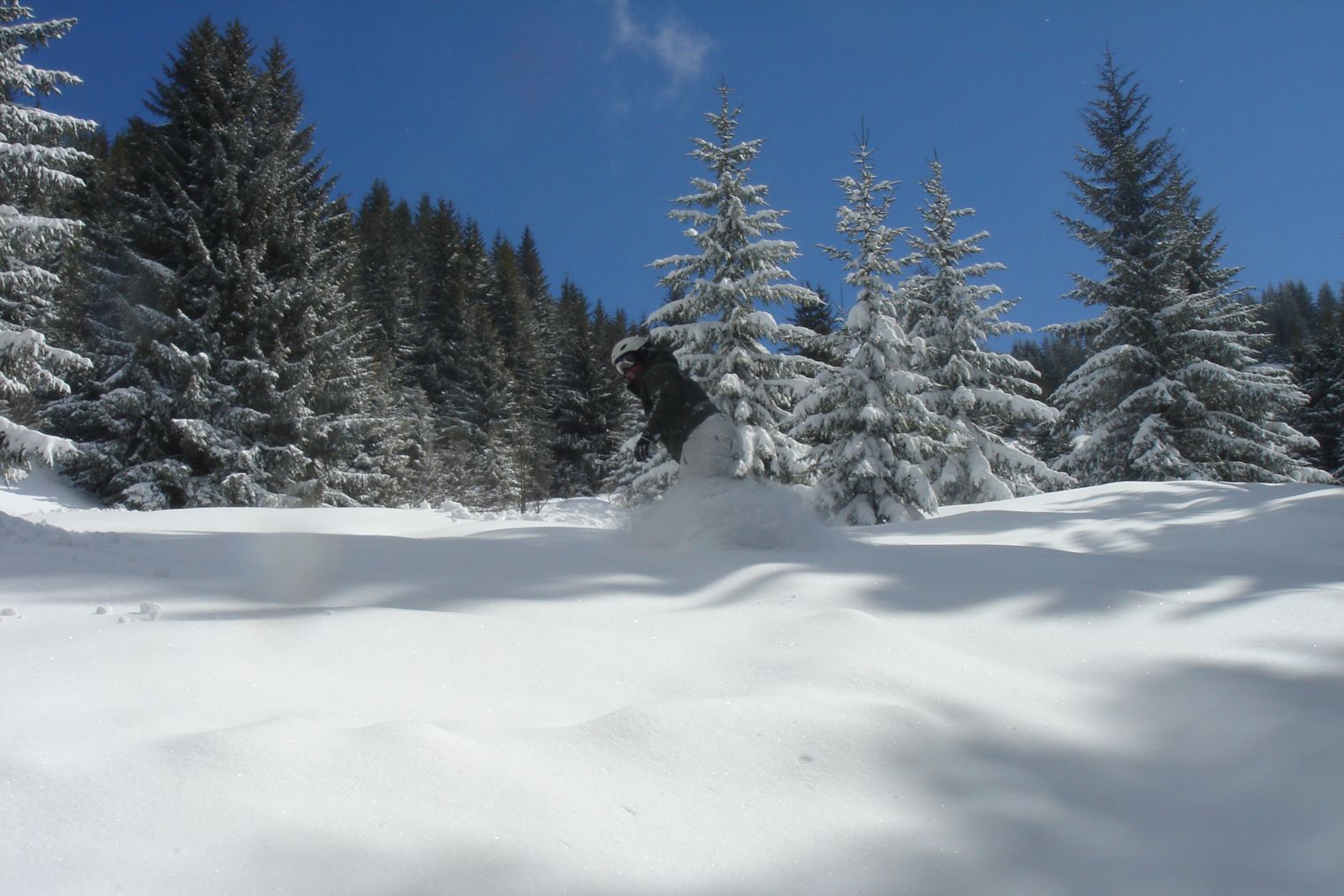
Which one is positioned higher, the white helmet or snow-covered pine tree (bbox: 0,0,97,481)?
snow-covered pine tree (bbox: 0,0,97,481)

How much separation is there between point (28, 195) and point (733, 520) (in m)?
13.4

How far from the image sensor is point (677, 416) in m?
5.84

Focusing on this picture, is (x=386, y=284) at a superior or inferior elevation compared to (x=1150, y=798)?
superior

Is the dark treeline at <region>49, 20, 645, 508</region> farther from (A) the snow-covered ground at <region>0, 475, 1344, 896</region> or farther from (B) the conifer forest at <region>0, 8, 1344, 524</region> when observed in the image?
(A) the snow-covered ground at <region>0, 475, 1344, 896</region>

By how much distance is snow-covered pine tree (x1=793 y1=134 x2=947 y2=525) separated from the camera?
608 inches

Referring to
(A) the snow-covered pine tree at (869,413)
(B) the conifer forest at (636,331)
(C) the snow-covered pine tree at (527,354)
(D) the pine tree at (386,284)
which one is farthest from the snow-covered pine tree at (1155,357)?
(D) the pine tree at (386,284)

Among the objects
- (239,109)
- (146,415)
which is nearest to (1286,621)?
(146,415)

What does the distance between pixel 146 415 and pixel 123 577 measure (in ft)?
48.3

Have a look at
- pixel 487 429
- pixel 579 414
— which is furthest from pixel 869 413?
pixel 487 429

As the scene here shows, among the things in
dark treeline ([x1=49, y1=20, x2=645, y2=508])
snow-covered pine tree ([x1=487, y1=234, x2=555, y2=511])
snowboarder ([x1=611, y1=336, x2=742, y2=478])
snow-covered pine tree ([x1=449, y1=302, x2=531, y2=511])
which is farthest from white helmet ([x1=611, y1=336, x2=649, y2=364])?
snow-covered pine tree ([x1=449, y1=302, x2=531, y2=511])

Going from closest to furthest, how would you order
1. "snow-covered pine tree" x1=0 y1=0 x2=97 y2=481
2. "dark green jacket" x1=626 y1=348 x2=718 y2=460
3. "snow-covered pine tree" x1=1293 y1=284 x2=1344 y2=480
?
"dark green jacket" x1=626 y1=348 x2=718 y2=460
"snow-covered pine tree" x1=0 y1=0 x2=97 y2=481
"snow-covered pine tree" x1=1293 y1=284 x2=1344 y2=480

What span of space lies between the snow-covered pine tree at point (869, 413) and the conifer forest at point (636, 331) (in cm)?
6

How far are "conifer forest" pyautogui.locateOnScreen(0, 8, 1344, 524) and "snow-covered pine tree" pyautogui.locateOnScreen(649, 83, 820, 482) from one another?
0.22 feet

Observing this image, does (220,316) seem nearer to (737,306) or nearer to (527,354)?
(737,306)
